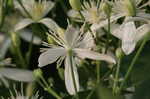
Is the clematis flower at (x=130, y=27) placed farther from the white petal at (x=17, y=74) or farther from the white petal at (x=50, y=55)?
the white petal at (x=17, y=74)

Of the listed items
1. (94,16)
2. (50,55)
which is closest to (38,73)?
(50,55)

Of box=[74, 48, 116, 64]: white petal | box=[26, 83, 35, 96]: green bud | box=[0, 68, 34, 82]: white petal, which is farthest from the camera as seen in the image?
box=[0, 68, 34, 82]: white petal

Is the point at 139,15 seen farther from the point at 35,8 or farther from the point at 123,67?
the point at 35,8

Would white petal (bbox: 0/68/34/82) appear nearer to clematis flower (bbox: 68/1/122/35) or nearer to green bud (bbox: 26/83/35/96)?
green bud (bbox: 26/83/35/96)

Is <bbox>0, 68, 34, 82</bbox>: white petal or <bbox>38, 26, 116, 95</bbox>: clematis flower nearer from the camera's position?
<bbox>38, 26, 116, 95</bbox>: clematis flower

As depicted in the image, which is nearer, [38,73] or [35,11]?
[38,73]

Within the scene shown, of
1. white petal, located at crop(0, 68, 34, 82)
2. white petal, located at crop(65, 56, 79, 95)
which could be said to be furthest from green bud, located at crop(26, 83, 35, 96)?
white petal, located at crop(65, 56, 79, 95)

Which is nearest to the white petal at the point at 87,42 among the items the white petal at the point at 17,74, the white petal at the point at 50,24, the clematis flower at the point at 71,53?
the clematis flower at the point at 71,53

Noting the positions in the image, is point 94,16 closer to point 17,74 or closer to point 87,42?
point 87,42
